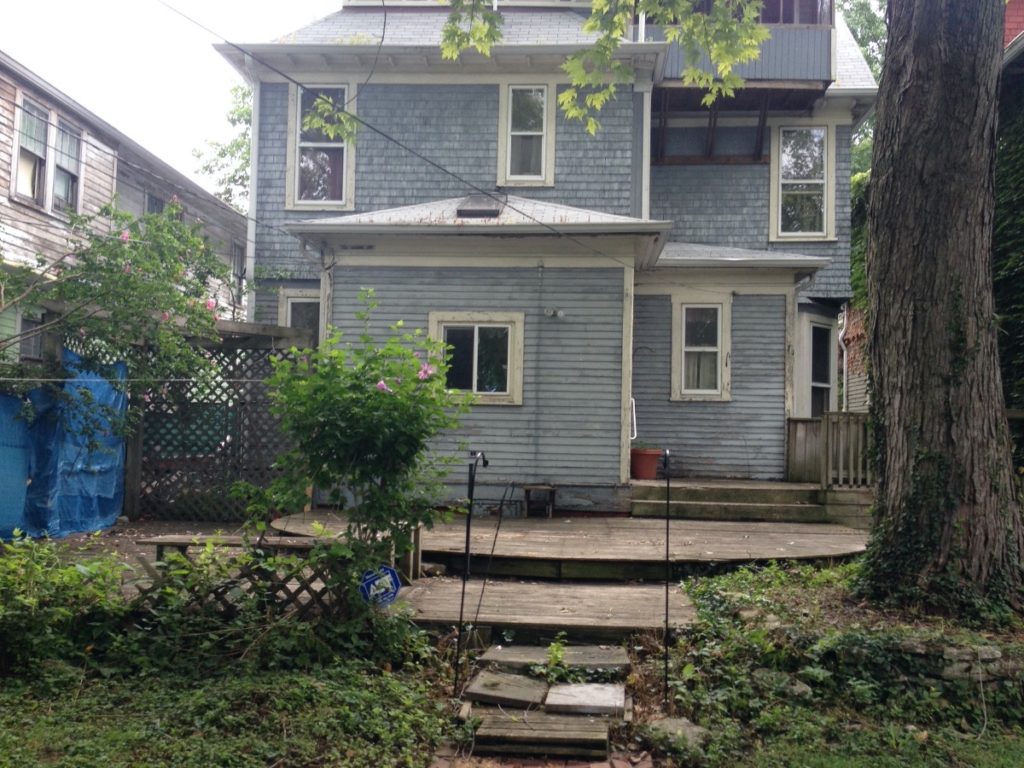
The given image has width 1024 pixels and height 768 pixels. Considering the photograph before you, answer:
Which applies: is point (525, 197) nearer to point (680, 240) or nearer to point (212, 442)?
point (680, 240)

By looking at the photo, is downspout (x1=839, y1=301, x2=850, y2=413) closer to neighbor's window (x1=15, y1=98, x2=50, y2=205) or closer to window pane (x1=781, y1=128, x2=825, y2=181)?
window pane (x1=781, y1=128, x2=825, y2=181)

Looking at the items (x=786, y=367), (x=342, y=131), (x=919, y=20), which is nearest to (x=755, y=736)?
(x=919, y=20)

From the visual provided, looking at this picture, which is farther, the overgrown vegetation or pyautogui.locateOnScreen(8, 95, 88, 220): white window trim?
pyautogui.locateOnScreen(8, 95, 88, 220): white window trim

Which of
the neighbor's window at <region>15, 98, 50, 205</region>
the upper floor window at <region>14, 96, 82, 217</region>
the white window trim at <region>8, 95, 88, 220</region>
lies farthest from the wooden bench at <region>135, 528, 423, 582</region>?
the neighbor's window at <region>15, 98, 50, 205</region>

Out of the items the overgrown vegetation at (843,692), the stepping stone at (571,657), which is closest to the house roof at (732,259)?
the overgrown vegetation at (843,692)

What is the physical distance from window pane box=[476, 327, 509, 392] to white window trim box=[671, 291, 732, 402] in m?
3.24

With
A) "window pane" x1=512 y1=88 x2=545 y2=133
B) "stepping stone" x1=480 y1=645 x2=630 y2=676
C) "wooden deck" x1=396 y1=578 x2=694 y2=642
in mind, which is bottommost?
"stepping stone" x1=480 y1=645 x2=630 y2=676

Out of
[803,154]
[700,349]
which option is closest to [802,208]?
[803,154]

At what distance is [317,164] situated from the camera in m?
14.3

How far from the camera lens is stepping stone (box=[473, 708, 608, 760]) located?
4.45m

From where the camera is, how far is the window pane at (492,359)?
11.4 meters

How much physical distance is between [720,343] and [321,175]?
6855mm

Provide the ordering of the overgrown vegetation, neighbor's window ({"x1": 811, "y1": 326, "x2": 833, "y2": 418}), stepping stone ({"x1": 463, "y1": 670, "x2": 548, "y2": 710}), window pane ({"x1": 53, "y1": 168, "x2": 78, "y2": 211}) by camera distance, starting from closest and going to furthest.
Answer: the overgrown vegetation
stepping stone ({"x1": 463, "y1": 670, "x2": 548, "y2": 710})
neighbor's window ({"x1": 811, "y1": 326, "x2": 833, "y2": 418})
window pane ({"x1": 53, "y1": 168, "x2": 78, "y2": 211})

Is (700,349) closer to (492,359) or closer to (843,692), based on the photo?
(492,359)
